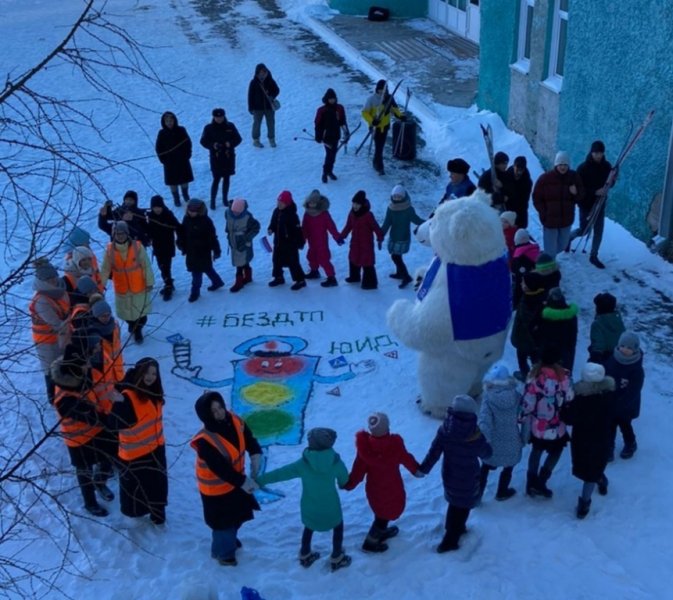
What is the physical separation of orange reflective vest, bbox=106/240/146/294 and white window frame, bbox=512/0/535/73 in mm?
7605

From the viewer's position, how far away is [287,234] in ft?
32.7

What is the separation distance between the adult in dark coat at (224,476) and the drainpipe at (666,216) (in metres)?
6.33

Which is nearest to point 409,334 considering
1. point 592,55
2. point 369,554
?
point 369,554

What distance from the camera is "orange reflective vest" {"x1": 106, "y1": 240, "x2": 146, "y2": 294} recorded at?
8961 mm

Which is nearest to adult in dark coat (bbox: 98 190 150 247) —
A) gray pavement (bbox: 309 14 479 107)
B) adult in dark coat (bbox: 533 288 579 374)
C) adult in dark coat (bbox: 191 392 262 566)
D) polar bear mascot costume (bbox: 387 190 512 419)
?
polar bear mascot costume (bbox: 387 190 512 419)

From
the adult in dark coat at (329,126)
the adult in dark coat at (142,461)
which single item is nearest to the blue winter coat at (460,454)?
the adult in dark coat at (142,461)

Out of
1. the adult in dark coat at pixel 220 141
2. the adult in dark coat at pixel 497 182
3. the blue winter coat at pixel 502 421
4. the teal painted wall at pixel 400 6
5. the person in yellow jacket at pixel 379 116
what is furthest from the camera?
the teal painted wall at pixel 400 6

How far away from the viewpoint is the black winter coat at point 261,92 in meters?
14.0

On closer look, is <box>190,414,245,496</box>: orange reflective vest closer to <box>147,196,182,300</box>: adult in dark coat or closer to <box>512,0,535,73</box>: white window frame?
<box>147,196,182,300</box>: adult in dark coat

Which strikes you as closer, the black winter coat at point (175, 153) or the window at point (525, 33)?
the black winter coat at point (175, 153)

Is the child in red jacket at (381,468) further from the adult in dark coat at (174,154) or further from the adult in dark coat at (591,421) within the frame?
the adult in dark coat at (174,154)

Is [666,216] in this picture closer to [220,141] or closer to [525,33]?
[525,33]

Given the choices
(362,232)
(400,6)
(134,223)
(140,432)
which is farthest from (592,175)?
(400,6)

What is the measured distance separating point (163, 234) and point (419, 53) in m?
12.0
